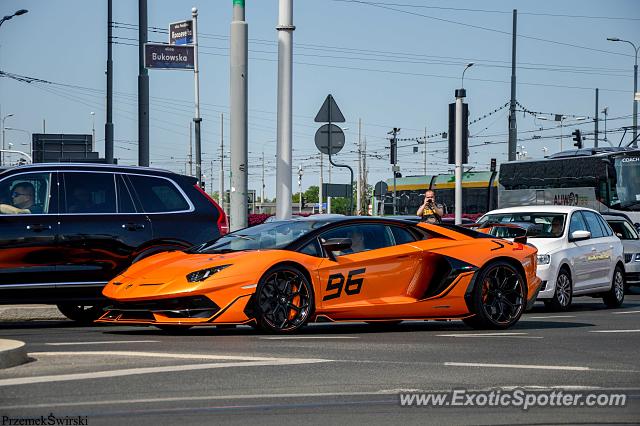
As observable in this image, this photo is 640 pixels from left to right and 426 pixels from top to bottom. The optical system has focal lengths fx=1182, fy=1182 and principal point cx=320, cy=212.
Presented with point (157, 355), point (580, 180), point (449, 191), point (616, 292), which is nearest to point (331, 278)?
point (157, 355)

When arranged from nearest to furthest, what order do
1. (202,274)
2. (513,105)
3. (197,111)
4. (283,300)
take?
(202,274)
(283,300)
(197,111)
(513,105)

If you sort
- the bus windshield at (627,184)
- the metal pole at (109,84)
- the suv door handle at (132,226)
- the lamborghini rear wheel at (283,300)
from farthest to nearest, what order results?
1. the bus windshield at (627,184)
2. the metal pole at (109,84)
3. the suv door handle at (132,226)
4. the lamborghini rear wheel at (283,300)

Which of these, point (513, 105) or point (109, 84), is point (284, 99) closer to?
point (109, 84)

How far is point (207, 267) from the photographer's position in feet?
34.2

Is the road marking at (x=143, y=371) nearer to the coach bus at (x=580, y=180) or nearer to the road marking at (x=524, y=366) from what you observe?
the road marking at (x=524, y=366)

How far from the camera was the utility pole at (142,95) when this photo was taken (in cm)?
2392

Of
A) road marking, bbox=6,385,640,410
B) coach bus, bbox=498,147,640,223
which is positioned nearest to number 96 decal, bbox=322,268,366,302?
road marking, bbox=6,385,640,410

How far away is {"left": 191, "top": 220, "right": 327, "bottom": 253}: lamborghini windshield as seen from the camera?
11062 millimetres

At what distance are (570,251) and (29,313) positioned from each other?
7670mm

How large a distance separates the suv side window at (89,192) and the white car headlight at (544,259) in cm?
665

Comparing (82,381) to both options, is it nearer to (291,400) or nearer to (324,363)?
(291,400)

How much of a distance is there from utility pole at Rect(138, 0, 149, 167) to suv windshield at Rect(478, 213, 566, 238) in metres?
8.44

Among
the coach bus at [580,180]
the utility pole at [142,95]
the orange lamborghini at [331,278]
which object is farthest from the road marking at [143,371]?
the coach bus at [580,180]

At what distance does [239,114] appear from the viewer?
15961mm
